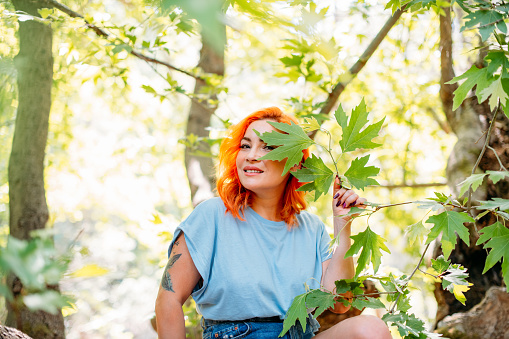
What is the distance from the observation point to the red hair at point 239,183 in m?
2.00

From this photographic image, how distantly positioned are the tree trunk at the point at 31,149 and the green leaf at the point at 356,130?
1.59m

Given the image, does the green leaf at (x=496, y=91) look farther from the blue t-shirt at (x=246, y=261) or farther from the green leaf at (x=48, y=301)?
the green leaf at (x=48, y=301)

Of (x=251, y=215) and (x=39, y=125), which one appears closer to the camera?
(x=251, y=215)

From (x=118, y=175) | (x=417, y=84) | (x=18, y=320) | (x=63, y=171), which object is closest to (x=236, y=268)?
(x=18, y=320)

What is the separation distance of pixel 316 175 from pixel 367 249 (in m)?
0.30

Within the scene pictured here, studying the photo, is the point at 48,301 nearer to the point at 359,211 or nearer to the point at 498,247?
the point at 359,211

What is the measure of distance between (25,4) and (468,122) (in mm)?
2810

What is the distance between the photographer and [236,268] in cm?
182

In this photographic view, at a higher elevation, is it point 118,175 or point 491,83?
point 491,83

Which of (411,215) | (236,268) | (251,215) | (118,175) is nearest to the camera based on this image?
(236,268)

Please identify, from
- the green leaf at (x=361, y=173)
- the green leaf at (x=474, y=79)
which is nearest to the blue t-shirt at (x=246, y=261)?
the green leaf at (x=361, y=173)

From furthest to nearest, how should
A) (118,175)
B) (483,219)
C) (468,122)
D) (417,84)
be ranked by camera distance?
(118,175), (417,84), (468,122), (483,219)

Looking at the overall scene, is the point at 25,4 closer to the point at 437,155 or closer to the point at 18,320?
the point at 18,320

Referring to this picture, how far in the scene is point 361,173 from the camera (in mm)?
1413
